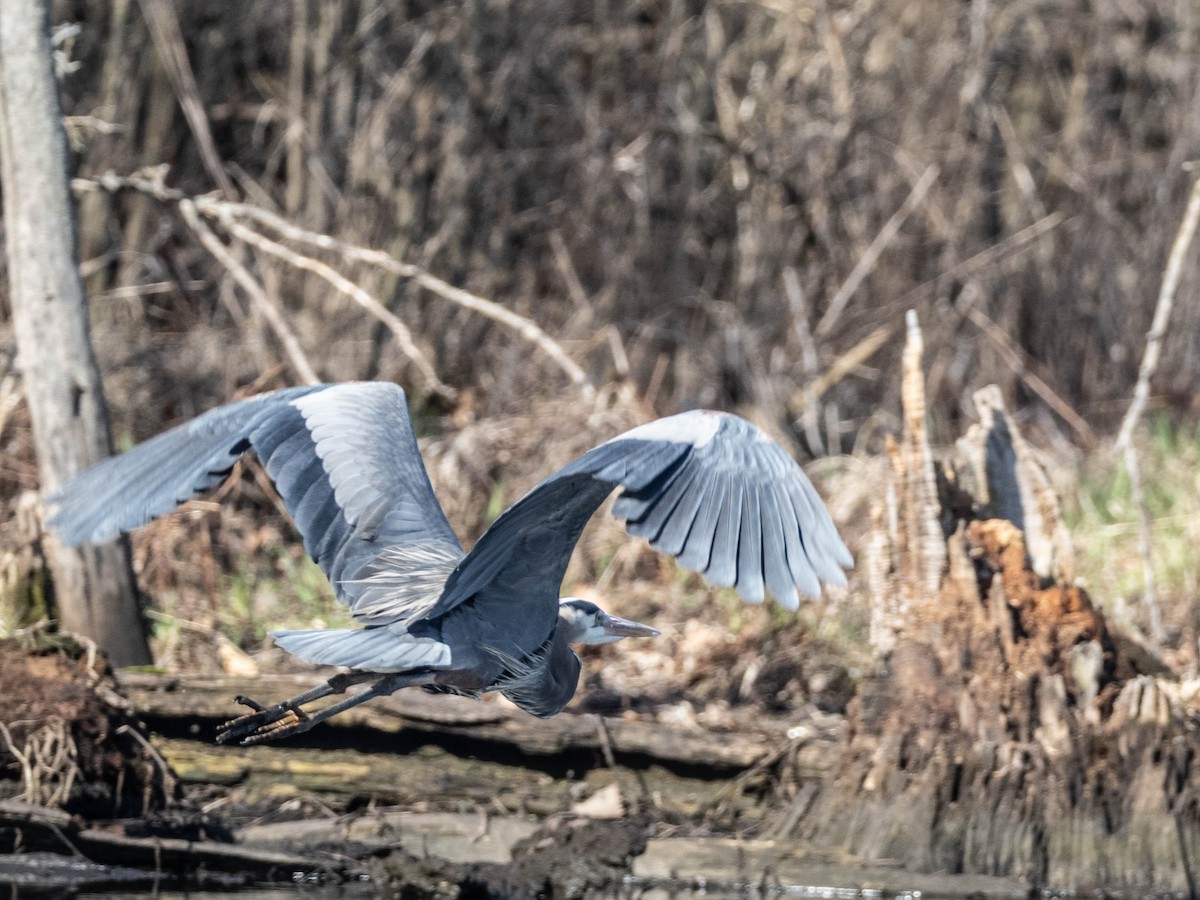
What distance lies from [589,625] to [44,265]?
8.26 feet

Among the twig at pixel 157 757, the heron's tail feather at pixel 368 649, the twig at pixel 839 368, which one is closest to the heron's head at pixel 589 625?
the heron's tail feather at pixel 368 649

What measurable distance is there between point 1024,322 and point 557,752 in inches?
268

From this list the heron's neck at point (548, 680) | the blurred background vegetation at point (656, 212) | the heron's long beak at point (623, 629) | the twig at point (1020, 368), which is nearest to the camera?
the heron's neck at point (548, 680)

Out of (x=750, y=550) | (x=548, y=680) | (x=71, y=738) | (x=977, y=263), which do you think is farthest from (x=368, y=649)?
(x=977, y=263)

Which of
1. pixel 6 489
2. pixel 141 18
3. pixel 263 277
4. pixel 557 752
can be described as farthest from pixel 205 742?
pixel 141 18

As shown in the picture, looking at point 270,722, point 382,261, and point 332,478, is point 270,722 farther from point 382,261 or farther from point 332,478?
point 382,261

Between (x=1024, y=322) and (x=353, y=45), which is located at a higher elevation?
(x=353, y=45)

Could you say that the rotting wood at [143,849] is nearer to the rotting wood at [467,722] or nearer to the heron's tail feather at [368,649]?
the rotting wood at [467,722]

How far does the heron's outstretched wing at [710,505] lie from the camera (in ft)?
10.7

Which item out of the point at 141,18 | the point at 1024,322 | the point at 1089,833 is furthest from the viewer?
the point at 1024,322

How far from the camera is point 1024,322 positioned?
11094 millimetres

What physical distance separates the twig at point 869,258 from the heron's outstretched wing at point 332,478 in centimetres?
536

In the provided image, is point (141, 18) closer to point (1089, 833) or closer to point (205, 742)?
point (205, 742)

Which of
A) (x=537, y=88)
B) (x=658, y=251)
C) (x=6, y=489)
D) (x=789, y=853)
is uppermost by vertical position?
(x=537, y=88)
